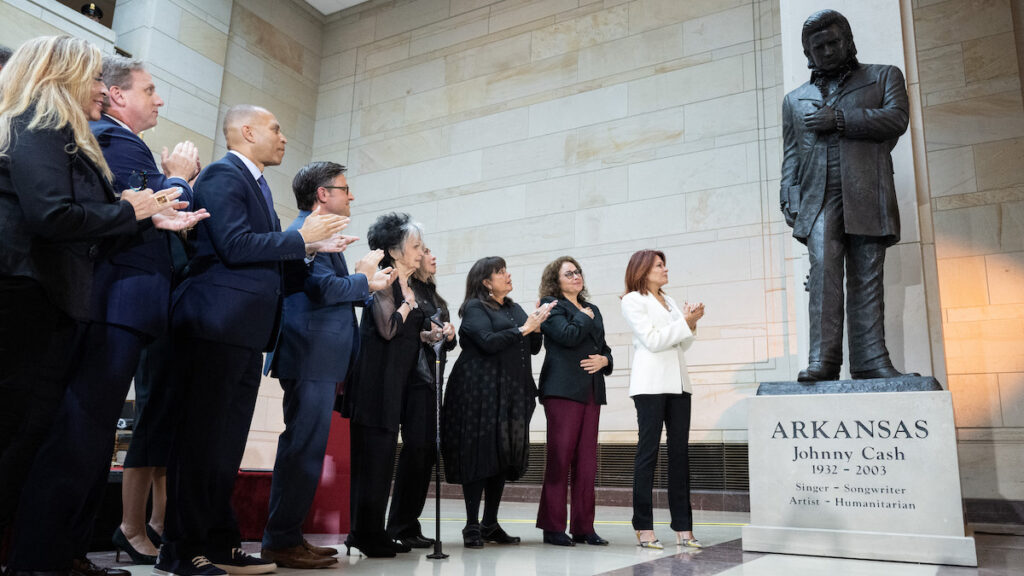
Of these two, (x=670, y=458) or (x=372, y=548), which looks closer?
(x=372, y=548)

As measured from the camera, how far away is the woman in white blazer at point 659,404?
4098 millimetres

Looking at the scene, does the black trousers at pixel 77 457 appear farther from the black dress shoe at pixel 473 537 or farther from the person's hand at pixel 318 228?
the black dress shoe at pixel 473 537

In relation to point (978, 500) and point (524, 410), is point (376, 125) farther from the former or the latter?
point (978, 500)

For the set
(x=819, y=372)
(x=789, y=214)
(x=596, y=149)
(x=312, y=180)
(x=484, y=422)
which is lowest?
(x=484, y=422)

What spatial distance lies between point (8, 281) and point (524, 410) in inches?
105

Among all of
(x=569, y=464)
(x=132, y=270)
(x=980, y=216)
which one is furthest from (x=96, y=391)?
(x=980, y=216)

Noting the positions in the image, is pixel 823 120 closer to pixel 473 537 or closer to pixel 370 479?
pixel 473 537

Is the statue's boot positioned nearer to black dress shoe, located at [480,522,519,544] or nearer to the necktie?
black dress shoe, located at [480,522,519,544]

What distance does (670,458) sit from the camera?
4.18m

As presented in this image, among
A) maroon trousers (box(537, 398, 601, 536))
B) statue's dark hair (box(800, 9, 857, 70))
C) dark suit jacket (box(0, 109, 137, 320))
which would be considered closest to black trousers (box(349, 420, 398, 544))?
maroon trousers (box(537, 398, 601, 536))

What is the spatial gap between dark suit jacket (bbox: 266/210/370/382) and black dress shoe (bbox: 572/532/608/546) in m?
1.81

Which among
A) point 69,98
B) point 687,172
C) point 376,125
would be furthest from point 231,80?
point 69,98

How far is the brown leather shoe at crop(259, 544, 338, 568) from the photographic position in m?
2.97

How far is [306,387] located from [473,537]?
52.8 inches
